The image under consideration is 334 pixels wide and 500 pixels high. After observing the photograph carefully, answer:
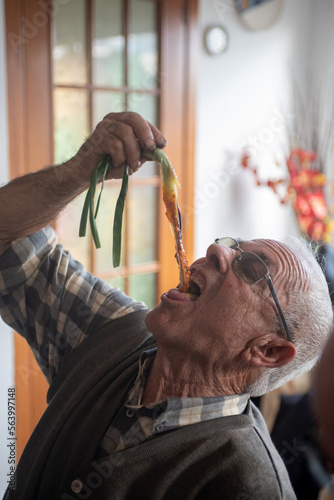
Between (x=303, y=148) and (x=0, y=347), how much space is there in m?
2.48

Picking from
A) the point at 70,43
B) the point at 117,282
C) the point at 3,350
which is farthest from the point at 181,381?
the point at 70,43

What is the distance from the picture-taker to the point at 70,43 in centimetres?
245

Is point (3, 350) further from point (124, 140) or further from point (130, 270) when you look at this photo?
point (124, 140)

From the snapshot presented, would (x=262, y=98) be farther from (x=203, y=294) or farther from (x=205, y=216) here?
(x=203, y=294)

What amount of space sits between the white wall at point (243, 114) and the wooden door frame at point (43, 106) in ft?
0.38

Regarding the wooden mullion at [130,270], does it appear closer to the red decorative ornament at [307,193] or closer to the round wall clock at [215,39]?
the red decorative ornament at [307,193]

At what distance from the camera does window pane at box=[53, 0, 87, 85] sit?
7.88 ft

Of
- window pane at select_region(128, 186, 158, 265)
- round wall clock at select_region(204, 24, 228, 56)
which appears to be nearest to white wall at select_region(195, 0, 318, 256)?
round wall clock at select_region(204, 24, 228, 56)

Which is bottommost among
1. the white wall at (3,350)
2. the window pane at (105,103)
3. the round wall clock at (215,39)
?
the white wall at (3,350)

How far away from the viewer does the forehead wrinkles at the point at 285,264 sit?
128 centimetres

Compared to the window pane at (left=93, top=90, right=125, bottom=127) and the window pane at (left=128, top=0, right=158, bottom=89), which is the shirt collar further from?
the window pane at (left=128, top=0, right=158, bottom=89)

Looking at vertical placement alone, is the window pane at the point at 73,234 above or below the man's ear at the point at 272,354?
above

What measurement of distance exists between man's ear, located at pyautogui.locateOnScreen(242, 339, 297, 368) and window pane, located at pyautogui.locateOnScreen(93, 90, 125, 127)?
1680mm

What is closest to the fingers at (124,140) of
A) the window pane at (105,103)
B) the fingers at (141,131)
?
the fingers at (141,131)
